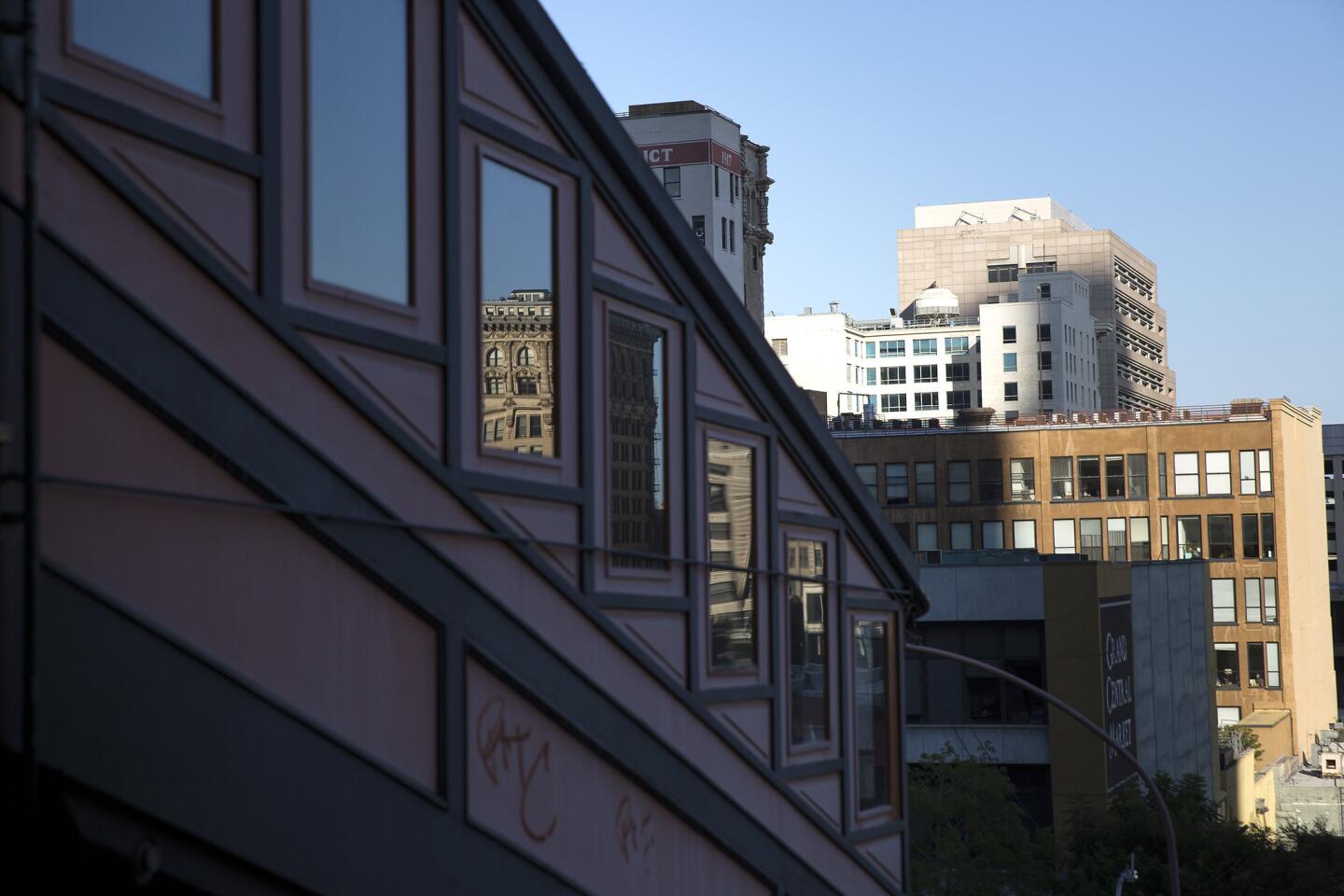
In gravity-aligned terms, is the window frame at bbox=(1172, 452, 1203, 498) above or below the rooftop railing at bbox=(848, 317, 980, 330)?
below

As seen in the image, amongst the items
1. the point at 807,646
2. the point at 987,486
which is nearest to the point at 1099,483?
the point at 987,486

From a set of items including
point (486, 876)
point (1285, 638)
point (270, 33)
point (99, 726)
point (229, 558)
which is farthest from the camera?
point (1285, 638)

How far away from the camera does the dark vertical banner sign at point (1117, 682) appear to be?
5219 cm

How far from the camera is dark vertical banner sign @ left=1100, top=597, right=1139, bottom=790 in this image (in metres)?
52.2

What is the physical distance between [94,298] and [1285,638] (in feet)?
344

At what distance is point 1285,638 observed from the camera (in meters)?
102

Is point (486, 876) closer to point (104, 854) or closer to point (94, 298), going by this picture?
point (104, 854)

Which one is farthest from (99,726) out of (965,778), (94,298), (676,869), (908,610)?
(965,778)

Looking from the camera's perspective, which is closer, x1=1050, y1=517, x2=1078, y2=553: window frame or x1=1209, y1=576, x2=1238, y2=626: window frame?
x1=1050, y1=517, x2=1078, y2=553: window frame

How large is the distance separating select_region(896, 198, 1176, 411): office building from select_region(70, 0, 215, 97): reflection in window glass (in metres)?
181

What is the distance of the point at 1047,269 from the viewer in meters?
183

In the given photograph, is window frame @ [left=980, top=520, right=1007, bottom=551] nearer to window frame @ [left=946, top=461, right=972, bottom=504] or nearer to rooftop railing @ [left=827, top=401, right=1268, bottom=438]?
window frame @ [left=946, top=461, right=972, bottom=504]

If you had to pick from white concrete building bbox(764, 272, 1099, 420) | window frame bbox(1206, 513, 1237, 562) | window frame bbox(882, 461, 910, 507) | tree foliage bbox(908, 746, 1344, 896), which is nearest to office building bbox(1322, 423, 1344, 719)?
white concrete building bbox(764, 272, 1099, 420)

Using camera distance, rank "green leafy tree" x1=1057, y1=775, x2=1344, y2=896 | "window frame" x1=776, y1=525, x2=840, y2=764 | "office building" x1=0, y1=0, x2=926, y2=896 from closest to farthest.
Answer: "office building" x1=0, y1=0, x2=926, y2=896, "window frame" x1=776, y1=525, x2=840, y2=764, "green leafy tree" x1=1057, y1=775, x2=1344, y2=896
